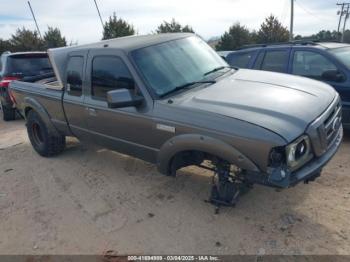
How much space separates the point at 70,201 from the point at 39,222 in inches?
19.4

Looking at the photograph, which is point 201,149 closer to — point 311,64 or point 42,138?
point 311,64

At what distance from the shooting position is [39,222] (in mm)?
4102

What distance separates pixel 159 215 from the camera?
3.98 meters

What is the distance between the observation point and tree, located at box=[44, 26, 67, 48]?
32294 mm

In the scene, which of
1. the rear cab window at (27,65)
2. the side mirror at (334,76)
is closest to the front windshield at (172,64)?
the side mirror at (334,76)

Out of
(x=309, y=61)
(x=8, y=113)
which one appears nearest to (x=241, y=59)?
(x=309, y=61)

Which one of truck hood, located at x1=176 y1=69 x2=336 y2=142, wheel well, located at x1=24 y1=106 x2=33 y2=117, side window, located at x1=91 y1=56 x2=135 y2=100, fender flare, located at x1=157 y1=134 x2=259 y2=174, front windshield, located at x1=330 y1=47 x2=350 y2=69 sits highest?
side window, located at x1=91 y1=56 x2=135 y2=100

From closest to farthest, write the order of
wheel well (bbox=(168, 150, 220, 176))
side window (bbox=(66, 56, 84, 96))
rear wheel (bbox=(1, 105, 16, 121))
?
wheel well (bbox=(168, 150, 220, 176)) → side window (bbox=(66, 56, 84, 96)) → rear wheel (bbox=(1, 105, 16, 121))

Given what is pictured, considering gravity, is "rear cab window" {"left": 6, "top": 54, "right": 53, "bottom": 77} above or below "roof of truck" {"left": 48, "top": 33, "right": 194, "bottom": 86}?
below

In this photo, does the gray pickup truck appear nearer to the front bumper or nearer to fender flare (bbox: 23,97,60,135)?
the front bumper

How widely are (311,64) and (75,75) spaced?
3.84 metres

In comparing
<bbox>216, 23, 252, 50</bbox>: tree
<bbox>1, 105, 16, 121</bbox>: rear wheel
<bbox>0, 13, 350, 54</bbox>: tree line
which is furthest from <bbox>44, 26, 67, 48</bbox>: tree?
<bbox>1, 105, 16, 121</bbox>: rear wheel

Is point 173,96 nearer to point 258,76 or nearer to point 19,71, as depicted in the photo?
point 258,76

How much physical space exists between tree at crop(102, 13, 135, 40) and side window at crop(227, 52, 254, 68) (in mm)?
22944
